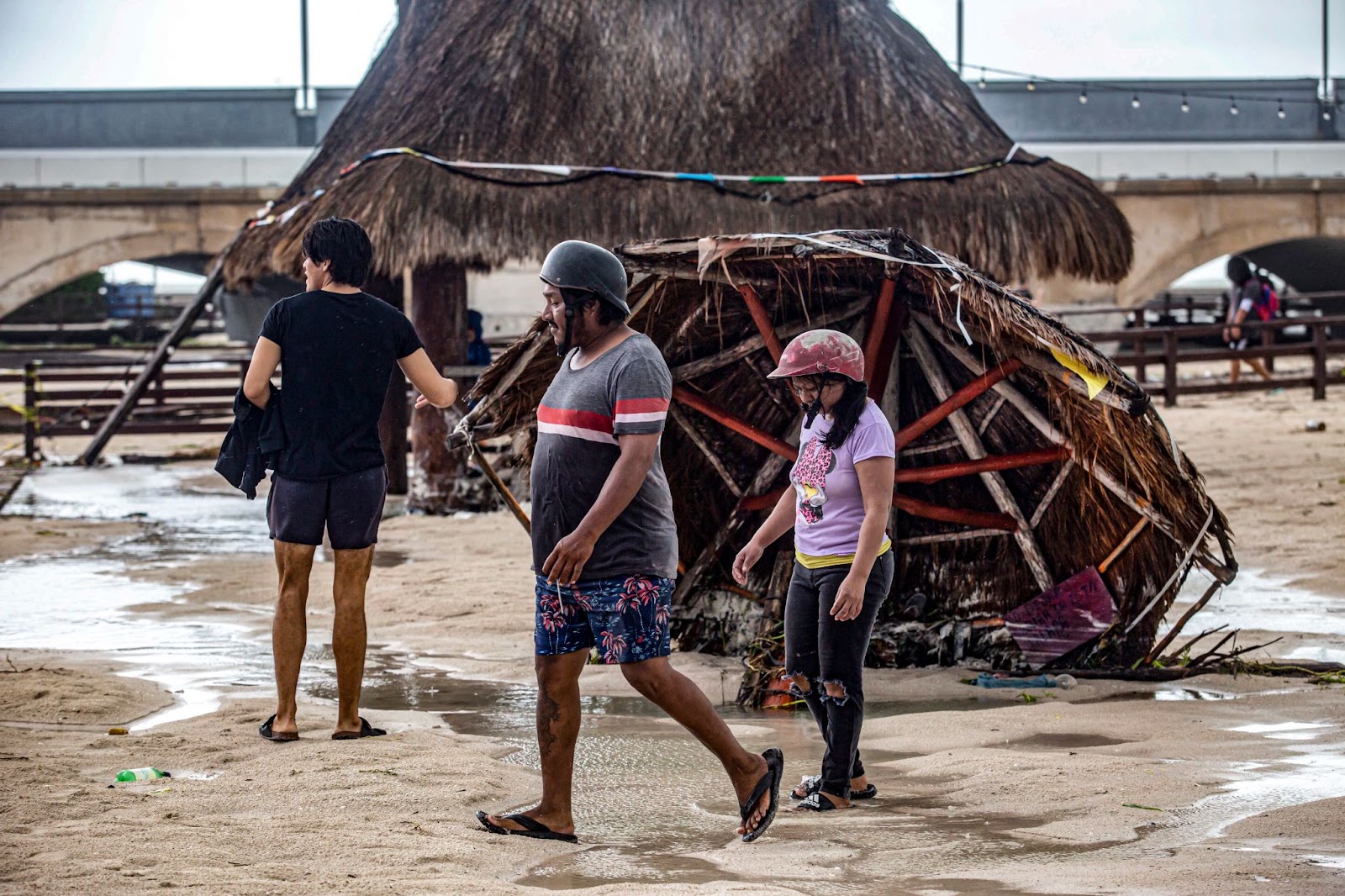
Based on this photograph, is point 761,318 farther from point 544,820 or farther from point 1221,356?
point 1221,356

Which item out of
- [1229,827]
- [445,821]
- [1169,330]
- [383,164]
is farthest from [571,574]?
[1169,330]

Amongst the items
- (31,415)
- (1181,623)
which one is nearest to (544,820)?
(1181,623)

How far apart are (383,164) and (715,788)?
706 centimetres

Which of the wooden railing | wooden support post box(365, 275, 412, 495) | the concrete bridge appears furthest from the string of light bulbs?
wooden support post box(365, 275, 412, 495)

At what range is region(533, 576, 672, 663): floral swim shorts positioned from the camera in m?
3.94

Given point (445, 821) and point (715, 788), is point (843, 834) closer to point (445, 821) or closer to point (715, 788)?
point (715, 788)

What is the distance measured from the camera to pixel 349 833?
12.6 ft

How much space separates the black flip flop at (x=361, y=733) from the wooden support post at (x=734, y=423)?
2083 millimetres

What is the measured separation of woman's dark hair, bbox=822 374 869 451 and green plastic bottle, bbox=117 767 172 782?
85.8 inches

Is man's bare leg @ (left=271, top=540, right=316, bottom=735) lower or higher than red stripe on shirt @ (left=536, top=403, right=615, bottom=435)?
lower

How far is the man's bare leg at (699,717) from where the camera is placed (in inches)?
156

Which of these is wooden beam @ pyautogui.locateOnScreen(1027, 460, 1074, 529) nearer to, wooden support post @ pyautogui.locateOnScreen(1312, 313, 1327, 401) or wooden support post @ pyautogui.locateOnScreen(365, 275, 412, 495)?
wooden support post @ pyautogui.locateOnScreen(365, 275, 412, 495)

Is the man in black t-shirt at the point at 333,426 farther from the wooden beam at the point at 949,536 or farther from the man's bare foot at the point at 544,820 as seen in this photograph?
the wooden beam at the point at 949,536

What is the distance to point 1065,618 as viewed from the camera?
21.2 ft
